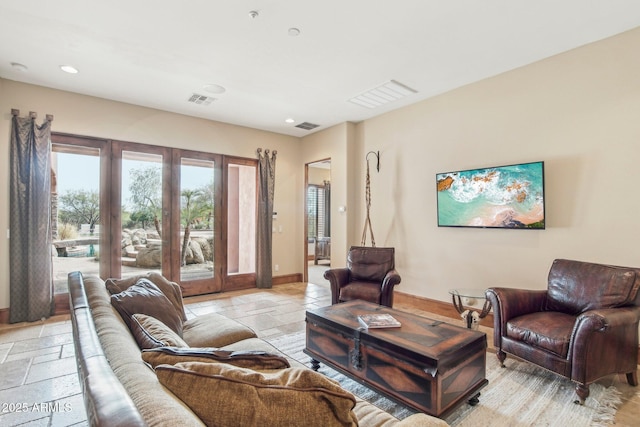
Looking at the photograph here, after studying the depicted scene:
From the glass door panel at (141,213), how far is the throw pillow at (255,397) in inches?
176

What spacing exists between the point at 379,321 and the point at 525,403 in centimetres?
115

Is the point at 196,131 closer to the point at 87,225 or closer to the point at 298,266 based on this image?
the point at 87,225

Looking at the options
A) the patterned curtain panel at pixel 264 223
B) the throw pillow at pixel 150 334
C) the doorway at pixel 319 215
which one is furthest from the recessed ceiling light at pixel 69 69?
the doorway at pixel 319 215

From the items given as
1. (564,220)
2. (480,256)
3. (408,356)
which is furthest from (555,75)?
(408,356)

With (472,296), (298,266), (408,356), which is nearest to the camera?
(408,356)

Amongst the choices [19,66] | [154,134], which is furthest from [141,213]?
[19,66]

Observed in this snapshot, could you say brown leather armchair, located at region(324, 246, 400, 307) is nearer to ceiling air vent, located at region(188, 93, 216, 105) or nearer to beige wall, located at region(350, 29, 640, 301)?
beige wall, located at region(350, 29, 640, 301)

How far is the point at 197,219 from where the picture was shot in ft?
17.5

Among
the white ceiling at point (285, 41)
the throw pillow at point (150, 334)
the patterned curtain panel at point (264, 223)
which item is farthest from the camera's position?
the patterned curtain panel at point (264, 223)

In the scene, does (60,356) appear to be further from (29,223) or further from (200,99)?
(200,99)

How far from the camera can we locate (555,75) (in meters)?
3.34

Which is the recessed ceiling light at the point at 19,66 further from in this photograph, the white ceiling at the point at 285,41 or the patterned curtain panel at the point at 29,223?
the patterned curtain panel at the point at 29,223

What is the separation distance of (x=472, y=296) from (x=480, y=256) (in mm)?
907

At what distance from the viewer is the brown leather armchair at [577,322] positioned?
7.33ft
